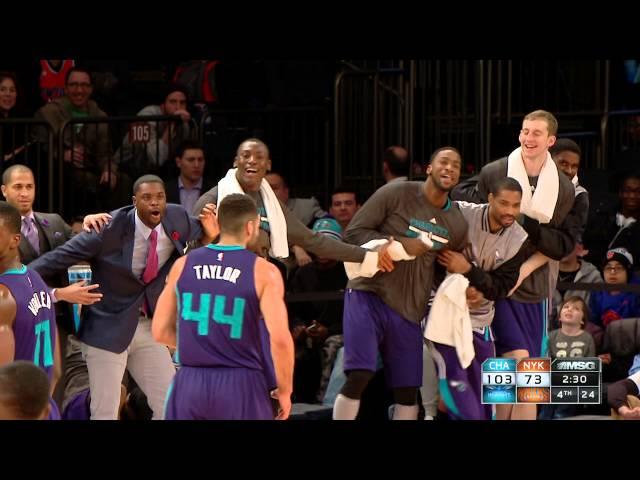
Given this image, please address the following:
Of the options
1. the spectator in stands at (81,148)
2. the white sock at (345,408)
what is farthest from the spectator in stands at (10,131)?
the white sock at (345,408)

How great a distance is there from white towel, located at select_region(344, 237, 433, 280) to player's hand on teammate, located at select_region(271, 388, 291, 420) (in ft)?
4.12

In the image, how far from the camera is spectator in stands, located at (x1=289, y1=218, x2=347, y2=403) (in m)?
9.93

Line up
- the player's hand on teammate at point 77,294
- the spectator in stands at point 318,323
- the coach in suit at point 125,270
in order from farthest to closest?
the spectator in stands at point 318,323 → the coach in suit at point 125,270 → the player's hand on teammate at point 77,294

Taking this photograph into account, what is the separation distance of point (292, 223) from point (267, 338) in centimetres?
98

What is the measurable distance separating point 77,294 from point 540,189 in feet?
8.66

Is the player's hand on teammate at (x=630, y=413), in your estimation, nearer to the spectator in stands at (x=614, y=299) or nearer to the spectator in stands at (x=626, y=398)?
the spectator in stands at (x=626, y=398)

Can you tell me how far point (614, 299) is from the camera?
10.2 metres

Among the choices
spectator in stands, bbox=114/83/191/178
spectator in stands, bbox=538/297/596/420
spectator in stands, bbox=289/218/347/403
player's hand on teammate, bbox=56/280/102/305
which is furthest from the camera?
spectator in stands, bbox=114/83/191/178

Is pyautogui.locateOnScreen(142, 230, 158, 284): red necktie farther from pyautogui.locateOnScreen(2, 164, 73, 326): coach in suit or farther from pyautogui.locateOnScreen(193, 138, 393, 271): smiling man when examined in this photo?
pyautogui.locateOnScreen(2, 164, 73, 326): coach in suit

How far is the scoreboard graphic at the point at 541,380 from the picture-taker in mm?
9055

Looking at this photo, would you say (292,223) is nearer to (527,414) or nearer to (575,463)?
(527,414)

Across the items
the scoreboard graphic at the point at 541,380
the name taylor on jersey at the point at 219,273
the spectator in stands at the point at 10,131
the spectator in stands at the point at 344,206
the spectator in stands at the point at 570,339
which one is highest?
the spectator in stands at the point at 10,131

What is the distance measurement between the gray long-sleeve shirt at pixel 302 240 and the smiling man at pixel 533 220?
0.84 m

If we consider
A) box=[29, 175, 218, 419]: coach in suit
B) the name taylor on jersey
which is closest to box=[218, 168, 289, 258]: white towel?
box=[29, 175, 218, 419]: coach in suit
